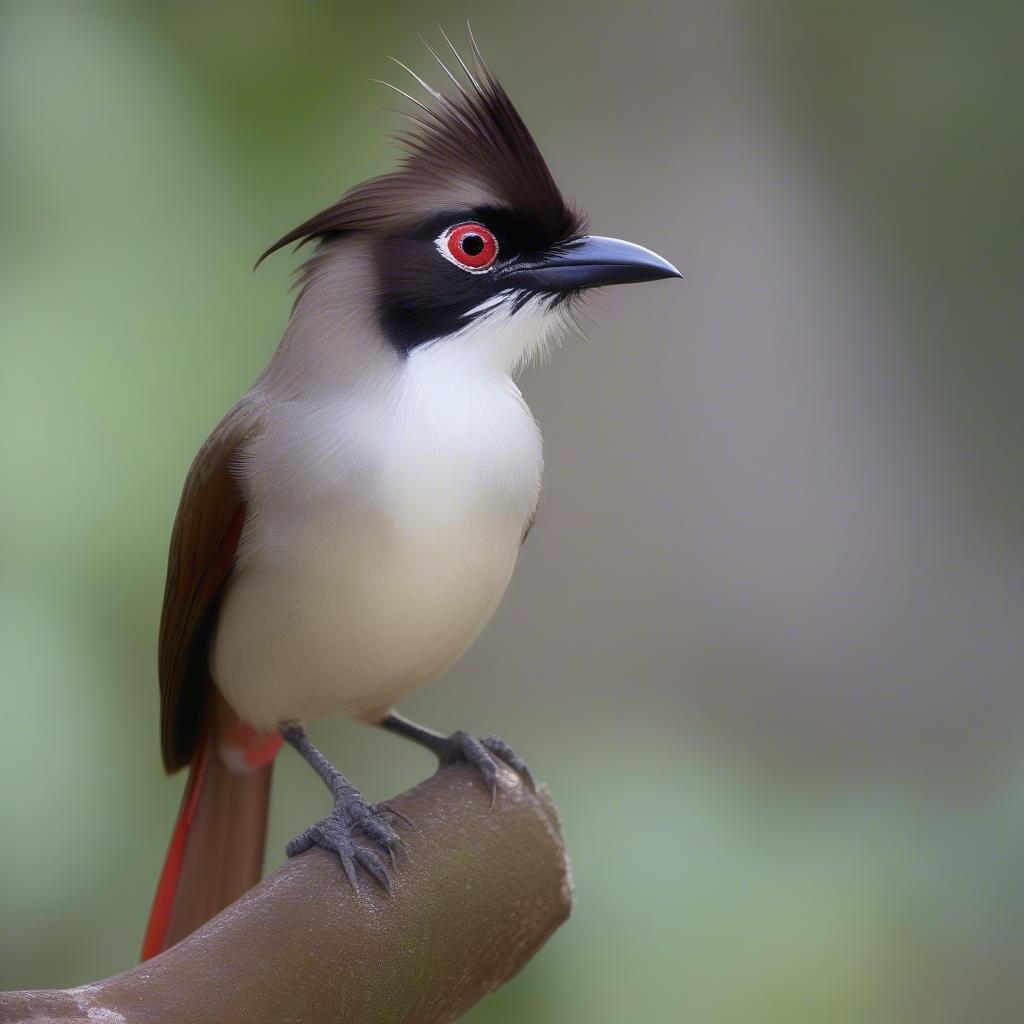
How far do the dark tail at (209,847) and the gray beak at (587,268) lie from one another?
0.78 meters

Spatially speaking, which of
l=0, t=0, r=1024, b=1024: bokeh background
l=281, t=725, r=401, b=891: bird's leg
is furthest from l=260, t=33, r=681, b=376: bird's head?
l=0, t=0, r=1024, b=1024: bokeh background

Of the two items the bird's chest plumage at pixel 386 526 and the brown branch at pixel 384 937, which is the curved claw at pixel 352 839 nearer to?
the brown branch at pixel 384 937

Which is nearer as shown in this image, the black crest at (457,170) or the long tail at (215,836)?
the black crest at (457,170)

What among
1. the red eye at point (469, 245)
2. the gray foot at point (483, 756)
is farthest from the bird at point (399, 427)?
the gray foot at point (483, 756)

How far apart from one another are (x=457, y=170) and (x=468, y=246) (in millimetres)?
79

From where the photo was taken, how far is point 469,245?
1420mm

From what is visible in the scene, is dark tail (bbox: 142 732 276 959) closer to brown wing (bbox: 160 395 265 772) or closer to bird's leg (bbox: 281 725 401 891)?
brown wing (bbox: 160 395 265 772)

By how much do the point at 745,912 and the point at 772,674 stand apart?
584 mm

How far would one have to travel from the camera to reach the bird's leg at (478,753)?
1601 millimetres

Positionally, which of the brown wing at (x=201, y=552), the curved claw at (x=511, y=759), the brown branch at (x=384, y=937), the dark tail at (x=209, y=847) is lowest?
the dark tail at (x=209, y=847)

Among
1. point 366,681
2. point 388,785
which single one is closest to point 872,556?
point 388,785

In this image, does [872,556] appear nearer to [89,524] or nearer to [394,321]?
[89,524]

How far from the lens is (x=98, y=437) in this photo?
9.31ft

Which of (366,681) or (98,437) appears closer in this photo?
(366,681)
